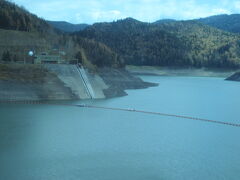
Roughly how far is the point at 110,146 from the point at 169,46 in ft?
268

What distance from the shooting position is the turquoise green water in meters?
15.1

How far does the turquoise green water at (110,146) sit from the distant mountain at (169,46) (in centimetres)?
6138

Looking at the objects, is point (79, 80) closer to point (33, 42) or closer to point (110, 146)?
point (33, 42)

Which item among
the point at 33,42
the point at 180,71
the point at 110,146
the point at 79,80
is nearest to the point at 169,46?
the point at 180,71

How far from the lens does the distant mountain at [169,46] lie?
9075cm

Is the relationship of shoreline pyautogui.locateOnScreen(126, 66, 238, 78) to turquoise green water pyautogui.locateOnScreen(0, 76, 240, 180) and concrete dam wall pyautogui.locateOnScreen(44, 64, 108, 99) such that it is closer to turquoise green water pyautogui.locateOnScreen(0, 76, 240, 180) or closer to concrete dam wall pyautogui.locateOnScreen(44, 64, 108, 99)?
concrete dam wall pyautogui.locateOnScreen(44, 64, 108, 99)

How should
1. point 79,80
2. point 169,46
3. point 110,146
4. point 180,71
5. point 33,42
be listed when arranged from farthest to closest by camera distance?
point 169,46 → point 180,71 → point 33,42 → point 79,80 → point 110,146

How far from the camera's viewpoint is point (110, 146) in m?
18.7

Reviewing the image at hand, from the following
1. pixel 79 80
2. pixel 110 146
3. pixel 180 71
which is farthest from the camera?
pixel 180 71

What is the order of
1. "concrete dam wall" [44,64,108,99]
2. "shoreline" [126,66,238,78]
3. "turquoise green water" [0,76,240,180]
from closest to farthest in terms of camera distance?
"turquoise green water" [0,76,240,180], "concrete dam wall" [44,64,108,99], "shoreline" [126,66,238,78]

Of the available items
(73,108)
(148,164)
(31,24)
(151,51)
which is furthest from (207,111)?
(151,51)

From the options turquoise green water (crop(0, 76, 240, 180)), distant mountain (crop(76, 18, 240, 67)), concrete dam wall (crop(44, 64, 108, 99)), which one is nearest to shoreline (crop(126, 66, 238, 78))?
distant mountain (crop(76, 18, 240, 67))

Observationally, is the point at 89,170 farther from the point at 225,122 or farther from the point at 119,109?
the point at 119,109

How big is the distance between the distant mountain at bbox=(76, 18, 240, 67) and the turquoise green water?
61378 mm
